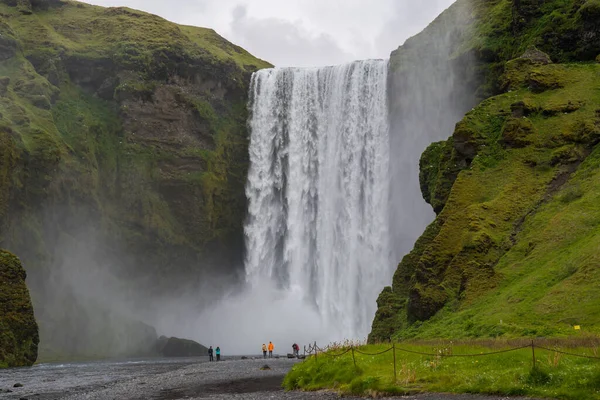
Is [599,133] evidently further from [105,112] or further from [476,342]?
[105,112]

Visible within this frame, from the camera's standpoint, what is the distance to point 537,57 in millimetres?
56125

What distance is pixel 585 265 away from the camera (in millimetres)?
32531

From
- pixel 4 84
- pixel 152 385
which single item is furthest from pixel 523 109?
pixel 4 84

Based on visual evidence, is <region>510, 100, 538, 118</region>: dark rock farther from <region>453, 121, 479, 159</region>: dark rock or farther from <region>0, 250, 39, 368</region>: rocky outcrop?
<region>0, 250, 39, 368</region>: rocky outcrop

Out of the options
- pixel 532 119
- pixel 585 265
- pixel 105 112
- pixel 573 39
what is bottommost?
pixel 585 265

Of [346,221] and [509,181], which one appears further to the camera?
[346,221]

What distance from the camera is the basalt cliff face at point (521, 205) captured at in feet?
109

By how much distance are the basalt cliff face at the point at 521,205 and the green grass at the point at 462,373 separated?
534cm

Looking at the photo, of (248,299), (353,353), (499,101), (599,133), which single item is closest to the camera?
(353,353)

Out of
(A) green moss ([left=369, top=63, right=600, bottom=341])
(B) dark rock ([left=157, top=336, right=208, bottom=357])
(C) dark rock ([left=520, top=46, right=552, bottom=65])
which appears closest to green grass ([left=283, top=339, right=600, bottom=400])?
(A) green moss ([left=369, top=63, right=600, bottom=341])

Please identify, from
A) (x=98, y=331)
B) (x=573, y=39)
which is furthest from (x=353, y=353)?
(x=98, y=331)

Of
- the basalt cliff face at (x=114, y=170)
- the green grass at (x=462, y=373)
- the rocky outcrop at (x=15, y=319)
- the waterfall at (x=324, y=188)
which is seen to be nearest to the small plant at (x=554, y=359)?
the green grass at (x=462, y=373)

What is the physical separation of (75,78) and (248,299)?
1751 inches

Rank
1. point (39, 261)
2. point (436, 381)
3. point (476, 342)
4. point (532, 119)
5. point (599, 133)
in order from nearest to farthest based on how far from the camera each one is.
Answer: point (436, 381)
point (476, 342)
point (599, 133)
point (532, 119)
point (39, 261)
